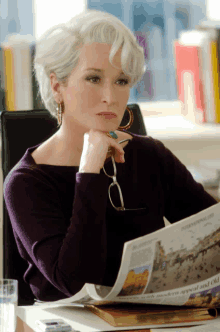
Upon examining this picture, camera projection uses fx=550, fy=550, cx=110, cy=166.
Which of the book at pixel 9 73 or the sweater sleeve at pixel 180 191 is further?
the book at pixel 9 73

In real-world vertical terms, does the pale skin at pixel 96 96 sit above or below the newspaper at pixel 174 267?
above

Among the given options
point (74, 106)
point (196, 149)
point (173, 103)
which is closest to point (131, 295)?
point (74, 106)

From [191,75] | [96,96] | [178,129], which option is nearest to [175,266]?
[96,96]

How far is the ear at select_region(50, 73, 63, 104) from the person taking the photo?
1.31 meters

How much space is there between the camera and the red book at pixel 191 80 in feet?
7.48

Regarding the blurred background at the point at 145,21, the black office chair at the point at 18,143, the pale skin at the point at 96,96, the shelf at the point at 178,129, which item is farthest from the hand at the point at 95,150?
the blurred background at the point at 145,21

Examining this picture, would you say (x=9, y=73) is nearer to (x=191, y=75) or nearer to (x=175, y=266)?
(x=191, y=75)

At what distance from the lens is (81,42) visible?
1258 mm

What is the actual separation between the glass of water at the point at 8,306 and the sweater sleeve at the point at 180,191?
62cm

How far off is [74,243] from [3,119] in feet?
1.54

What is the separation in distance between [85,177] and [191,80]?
1.31 meters

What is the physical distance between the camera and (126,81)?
1.28 meters

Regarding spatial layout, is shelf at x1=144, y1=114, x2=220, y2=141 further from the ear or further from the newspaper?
the newspaper

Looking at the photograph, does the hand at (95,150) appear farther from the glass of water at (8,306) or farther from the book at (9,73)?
the book at (9,73)
